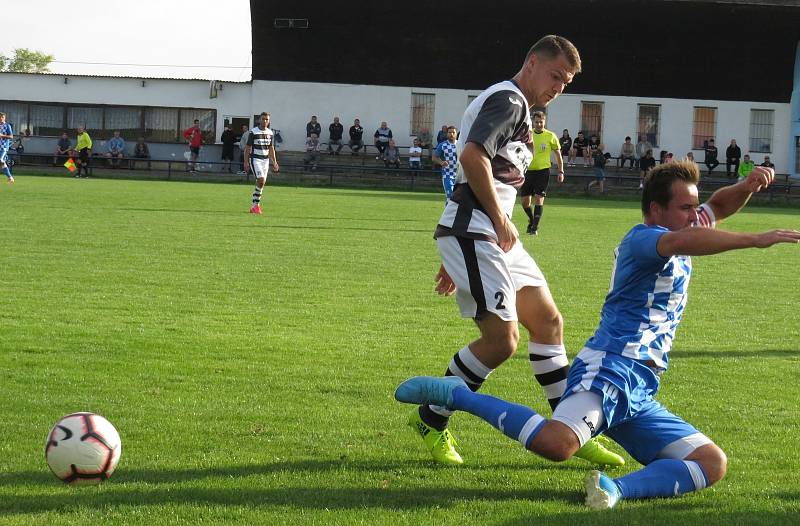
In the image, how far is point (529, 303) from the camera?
17.3 ft

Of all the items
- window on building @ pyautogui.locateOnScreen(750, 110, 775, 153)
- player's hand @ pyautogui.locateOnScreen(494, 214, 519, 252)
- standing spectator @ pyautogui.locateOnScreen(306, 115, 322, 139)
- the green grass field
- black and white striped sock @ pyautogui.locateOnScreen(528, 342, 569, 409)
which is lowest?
the green grass field

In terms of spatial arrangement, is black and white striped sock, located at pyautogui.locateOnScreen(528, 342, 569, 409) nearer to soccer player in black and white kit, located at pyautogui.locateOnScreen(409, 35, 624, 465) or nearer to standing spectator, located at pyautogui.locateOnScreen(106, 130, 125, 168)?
soccer player in black and white kit, located at pyautogui.locateOnScreen(409, 35, 624, 465)

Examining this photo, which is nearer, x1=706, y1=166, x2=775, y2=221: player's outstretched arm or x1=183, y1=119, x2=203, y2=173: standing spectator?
x1=706, y1=166, x2=775, y2=221: player's outstretched arm

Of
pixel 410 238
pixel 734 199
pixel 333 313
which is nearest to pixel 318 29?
pixel 410 238

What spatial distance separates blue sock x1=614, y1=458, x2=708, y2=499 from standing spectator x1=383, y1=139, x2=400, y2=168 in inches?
1550

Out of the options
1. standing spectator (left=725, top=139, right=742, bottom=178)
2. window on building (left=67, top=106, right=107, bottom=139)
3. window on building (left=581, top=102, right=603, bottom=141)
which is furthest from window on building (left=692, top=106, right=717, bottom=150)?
window on building (left=67, top=106, right=107, bottom=139)

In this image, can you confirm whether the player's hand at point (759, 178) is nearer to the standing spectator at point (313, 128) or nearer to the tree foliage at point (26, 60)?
the standing spectator at point (313, 128)

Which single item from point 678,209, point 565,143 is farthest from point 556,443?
point 565,143

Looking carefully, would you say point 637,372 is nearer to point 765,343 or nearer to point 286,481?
point 286,481

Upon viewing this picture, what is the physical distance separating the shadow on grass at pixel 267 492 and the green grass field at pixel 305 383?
1 cm

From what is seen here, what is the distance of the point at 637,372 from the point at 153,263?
29.2 ft

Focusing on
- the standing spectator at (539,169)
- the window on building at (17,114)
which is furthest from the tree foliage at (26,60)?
the standing spectator at (539,169)

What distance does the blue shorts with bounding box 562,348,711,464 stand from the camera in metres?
4.55

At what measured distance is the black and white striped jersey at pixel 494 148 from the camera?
4.90 meters
